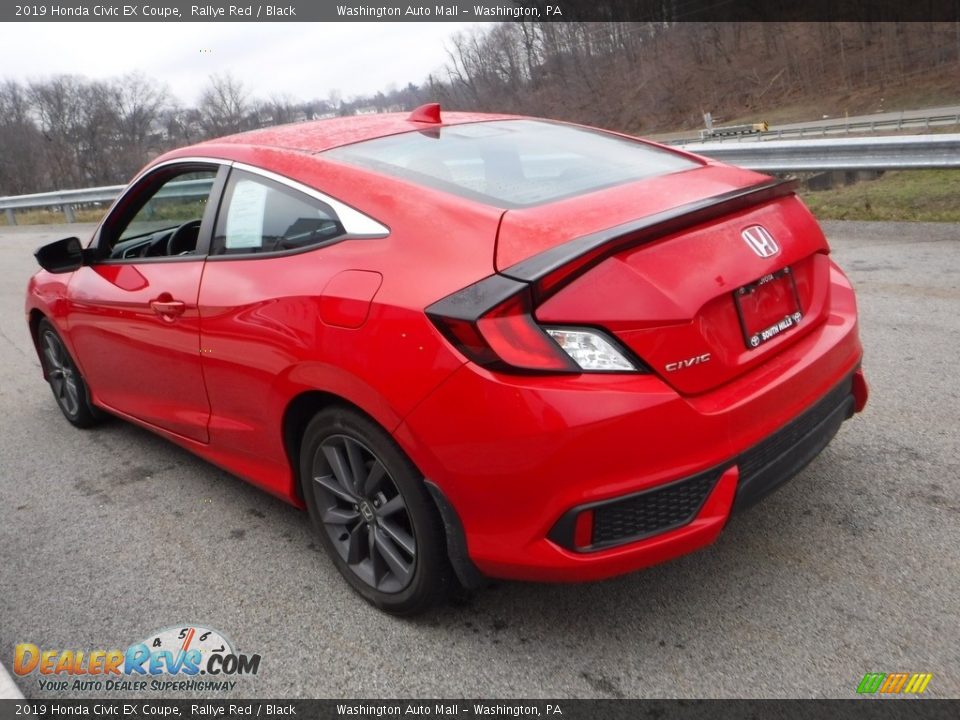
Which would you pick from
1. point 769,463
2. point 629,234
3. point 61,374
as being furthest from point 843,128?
point 629,234

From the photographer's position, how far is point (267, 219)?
114 inches

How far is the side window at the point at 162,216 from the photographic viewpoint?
3.41 metres

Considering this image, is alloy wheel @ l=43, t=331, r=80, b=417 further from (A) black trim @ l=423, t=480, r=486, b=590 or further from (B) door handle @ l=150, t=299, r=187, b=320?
(A) black trim @ l=423, t=480, r=486, b=590

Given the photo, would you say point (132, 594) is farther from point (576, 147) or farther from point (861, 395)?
point (861, 395)

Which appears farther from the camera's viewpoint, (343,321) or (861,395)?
(861,395)

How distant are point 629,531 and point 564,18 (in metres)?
59.0

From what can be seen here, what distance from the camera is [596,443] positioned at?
2.05 meters

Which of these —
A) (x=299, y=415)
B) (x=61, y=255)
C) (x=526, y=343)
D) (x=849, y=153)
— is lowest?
(x=299, y=415)

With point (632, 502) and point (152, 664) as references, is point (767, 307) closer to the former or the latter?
point (632, 502)

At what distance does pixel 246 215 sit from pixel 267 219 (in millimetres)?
164

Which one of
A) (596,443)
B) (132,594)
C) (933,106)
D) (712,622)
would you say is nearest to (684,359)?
(596,443)

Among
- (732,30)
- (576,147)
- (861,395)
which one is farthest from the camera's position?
(732,30)

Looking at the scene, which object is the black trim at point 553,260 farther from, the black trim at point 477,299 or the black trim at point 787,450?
the black trim at point 787,450

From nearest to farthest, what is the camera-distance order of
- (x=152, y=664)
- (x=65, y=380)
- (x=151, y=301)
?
(x=152, y=664)
(x=151, y=301)
(x=65, y=380)
